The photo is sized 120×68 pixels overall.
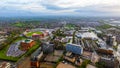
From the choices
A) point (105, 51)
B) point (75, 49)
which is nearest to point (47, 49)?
point (75, 49)

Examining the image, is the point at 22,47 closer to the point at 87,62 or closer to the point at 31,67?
the point at 31,67

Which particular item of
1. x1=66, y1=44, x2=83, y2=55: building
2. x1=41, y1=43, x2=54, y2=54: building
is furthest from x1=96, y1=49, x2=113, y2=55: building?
x1=41, y1=43, x2=54, y2=54: building

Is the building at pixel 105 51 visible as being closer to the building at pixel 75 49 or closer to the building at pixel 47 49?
the building at pixel 75 49

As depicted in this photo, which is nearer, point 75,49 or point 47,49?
point 75,49

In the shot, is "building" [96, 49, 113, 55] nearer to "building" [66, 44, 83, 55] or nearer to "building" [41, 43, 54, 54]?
"building" [66, 44, 83, 55]

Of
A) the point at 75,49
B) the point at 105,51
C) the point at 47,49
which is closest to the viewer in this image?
the point at 75,49

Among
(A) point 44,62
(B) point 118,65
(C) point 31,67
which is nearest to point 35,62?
(C) point 31,67

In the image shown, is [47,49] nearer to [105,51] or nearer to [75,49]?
[75,49]

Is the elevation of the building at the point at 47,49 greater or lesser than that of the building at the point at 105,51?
greater

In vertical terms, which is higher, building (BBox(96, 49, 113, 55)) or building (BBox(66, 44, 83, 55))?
building (BBox(66, 44, 83, 55))

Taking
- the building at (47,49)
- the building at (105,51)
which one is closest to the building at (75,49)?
the building at (47,49)

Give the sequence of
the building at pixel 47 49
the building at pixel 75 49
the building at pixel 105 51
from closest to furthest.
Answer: the building at pixel 75 49 < the building at pixel 47 49 < the building at pixel 105 51

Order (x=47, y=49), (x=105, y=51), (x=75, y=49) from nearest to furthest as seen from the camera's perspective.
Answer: (x=75, y=49) → (x=47, y=49) → (x=105, y=51)
